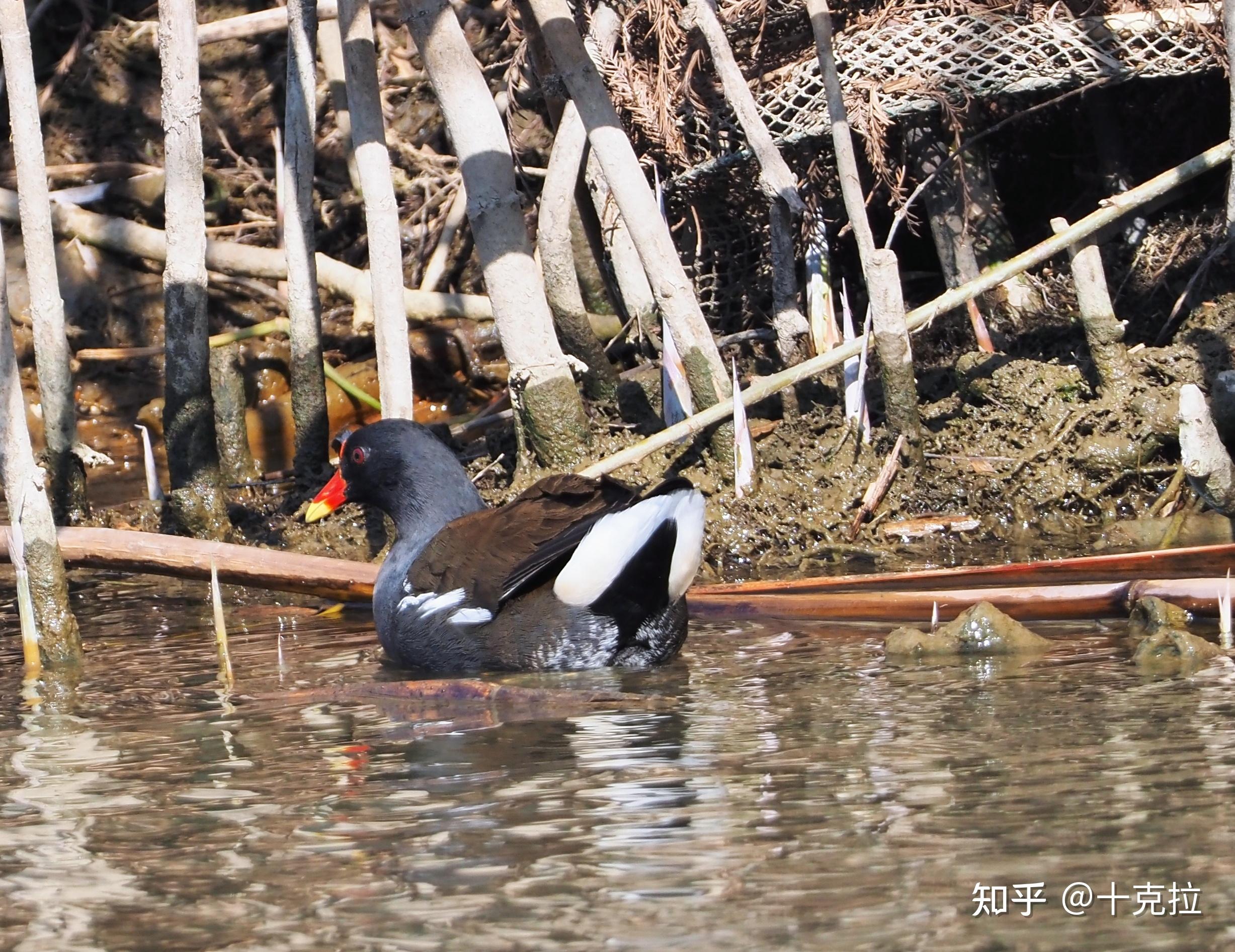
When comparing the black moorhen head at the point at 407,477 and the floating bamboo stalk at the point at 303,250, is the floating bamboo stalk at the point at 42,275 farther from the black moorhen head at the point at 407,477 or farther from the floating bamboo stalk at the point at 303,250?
the black moorhen head at the point at 407,477

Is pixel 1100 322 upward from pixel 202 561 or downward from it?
upward

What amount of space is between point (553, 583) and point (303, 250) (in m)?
3.04

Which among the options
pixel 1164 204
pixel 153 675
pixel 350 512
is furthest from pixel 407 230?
pixel 153 675

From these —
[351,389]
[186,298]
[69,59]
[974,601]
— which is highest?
[69,59]

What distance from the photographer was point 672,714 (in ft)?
13.0

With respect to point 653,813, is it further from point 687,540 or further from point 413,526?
point 413,526

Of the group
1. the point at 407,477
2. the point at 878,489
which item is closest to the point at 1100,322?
the point at 878,489

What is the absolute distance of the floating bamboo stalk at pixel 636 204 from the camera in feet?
20.0

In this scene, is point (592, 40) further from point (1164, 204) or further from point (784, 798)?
point (784, 798)

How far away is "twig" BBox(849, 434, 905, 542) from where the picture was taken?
634 cm

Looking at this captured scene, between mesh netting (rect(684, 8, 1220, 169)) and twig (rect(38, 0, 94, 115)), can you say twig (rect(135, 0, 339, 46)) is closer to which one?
twig (rect(38, 0, 94, 115))

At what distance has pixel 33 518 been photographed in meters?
4.89

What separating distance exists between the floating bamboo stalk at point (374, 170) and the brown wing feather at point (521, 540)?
155 centimetres

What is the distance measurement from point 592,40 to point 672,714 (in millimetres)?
4428
